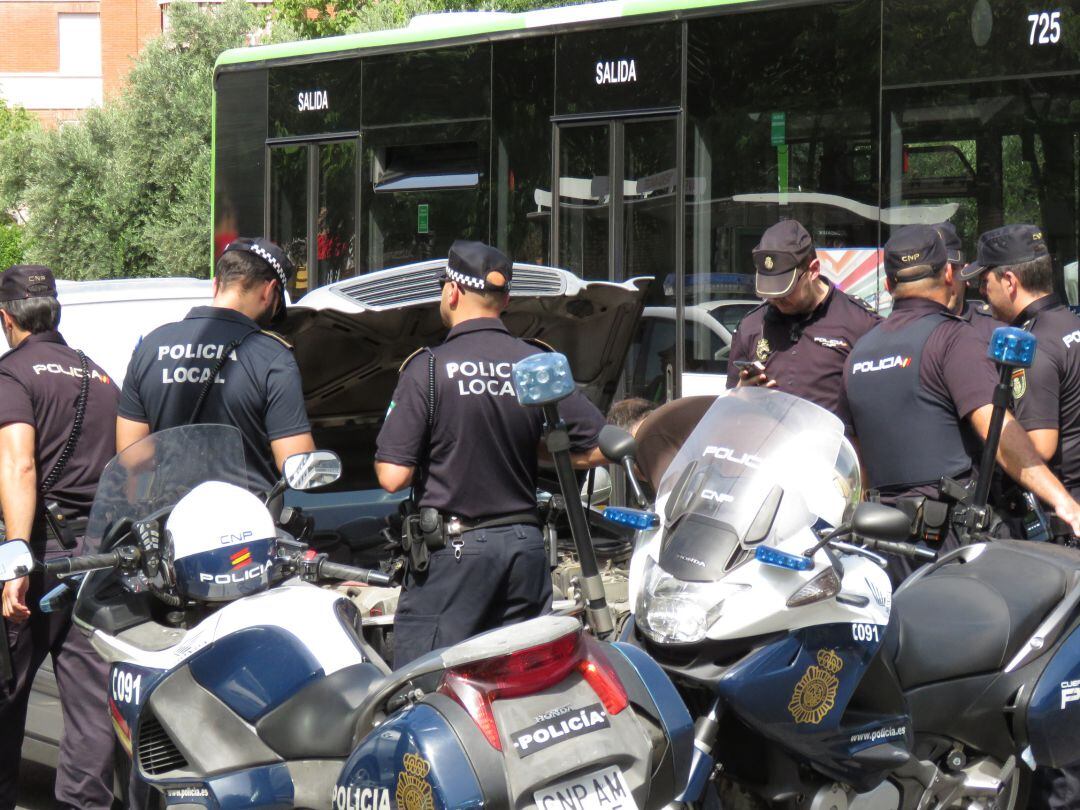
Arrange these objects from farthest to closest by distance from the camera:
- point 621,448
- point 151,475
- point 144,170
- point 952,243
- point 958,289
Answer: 1. point 144,170
2. point 958,289
3. point 952,243
4. point 151,475
5. point 621,448

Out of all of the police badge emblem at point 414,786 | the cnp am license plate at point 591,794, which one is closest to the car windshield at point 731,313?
the cnp am license plate at point 591,794

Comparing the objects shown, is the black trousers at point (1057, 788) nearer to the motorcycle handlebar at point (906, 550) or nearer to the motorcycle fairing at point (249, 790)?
the motorcycle handlebar at point (906, 550)

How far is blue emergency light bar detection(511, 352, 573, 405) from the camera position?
10.4 ft

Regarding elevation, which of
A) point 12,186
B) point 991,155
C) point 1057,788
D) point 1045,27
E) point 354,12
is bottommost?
point 1057,788

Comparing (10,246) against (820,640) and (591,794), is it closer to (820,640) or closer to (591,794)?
(820,640)

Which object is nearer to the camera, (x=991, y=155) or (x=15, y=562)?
(x=15, y=562)

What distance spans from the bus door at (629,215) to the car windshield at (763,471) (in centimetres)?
421

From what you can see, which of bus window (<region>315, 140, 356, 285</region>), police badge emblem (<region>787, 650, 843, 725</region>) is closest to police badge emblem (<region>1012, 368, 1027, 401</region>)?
police badge emblem (<region>787, 650, 843, 725</region>)

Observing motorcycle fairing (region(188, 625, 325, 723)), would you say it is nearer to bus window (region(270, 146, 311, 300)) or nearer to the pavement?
the pavement

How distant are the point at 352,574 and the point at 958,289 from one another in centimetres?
340

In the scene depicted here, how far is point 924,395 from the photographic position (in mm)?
4695

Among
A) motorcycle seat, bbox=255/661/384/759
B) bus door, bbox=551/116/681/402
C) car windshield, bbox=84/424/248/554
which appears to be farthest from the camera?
bus door, bbox=551/116/681/402

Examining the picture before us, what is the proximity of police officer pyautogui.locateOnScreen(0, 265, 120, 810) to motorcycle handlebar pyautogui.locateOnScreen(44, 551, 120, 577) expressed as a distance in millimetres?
1237

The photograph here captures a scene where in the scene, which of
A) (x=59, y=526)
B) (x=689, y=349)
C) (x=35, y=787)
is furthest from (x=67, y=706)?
(x=689, y=349)
